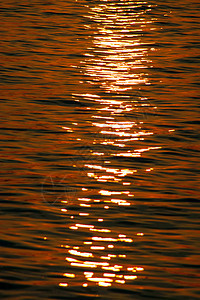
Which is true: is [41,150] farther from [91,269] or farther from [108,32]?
[108,32]

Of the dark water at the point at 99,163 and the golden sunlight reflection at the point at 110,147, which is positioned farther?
the golden sunlight reflection at the point at 110,147

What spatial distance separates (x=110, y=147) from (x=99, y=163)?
640 mm

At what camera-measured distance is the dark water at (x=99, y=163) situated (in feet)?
22.5

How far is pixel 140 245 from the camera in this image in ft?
24.4

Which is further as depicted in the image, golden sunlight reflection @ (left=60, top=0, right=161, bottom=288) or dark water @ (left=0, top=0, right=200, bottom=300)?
golden sunlight reflection @ (left=60, top=0, right=161, bottom=288)

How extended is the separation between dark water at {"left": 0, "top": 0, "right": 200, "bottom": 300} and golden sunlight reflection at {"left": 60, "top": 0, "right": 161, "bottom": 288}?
0.06 ft

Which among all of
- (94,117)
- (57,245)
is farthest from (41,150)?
(57,245)

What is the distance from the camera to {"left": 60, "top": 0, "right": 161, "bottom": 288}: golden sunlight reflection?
706 centimetres

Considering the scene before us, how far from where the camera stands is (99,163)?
9.70 metres

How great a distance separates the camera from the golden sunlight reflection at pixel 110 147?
23.2 feet

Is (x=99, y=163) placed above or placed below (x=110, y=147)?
below

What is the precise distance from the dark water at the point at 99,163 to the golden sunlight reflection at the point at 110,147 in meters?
0.02

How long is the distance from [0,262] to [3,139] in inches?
143

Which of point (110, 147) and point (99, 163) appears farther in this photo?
point (110, 147)
